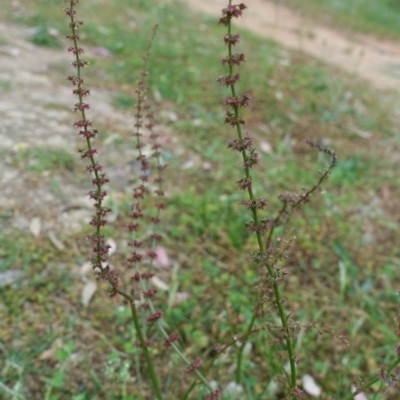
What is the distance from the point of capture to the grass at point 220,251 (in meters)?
1.89

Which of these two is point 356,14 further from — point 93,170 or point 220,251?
point 93,170

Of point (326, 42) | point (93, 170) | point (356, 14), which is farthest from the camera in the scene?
point (356, 14)

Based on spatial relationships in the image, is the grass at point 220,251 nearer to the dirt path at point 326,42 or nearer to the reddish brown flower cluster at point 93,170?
the reddish brown flower cluster at point 93,170

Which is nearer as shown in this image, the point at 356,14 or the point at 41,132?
the point at 41,132

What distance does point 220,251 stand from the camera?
2.65 metres

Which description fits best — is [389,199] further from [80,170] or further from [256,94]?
[80,170]

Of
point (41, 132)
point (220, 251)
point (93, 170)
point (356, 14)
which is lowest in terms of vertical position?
point (220, 251)

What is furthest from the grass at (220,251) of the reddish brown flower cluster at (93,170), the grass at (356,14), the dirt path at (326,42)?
the grass at (356,14)

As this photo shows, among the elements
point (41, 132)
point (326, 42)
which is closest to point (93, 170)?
point (41, 132)

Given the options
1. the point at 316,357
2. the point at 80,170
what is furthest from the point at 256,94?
the point at 316,357

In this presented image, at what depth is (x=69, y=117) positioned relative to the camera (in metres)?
3.38

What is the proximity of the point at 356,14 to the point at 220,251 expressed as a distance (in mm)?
11264

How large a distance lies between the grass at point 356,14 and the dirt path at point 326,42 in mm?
451

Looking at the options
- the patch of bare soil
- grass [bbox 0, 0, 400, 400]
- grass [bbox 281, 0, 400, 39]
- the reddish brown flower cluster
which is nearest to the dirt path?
grass [bbox 281, 0, 400, 39]
